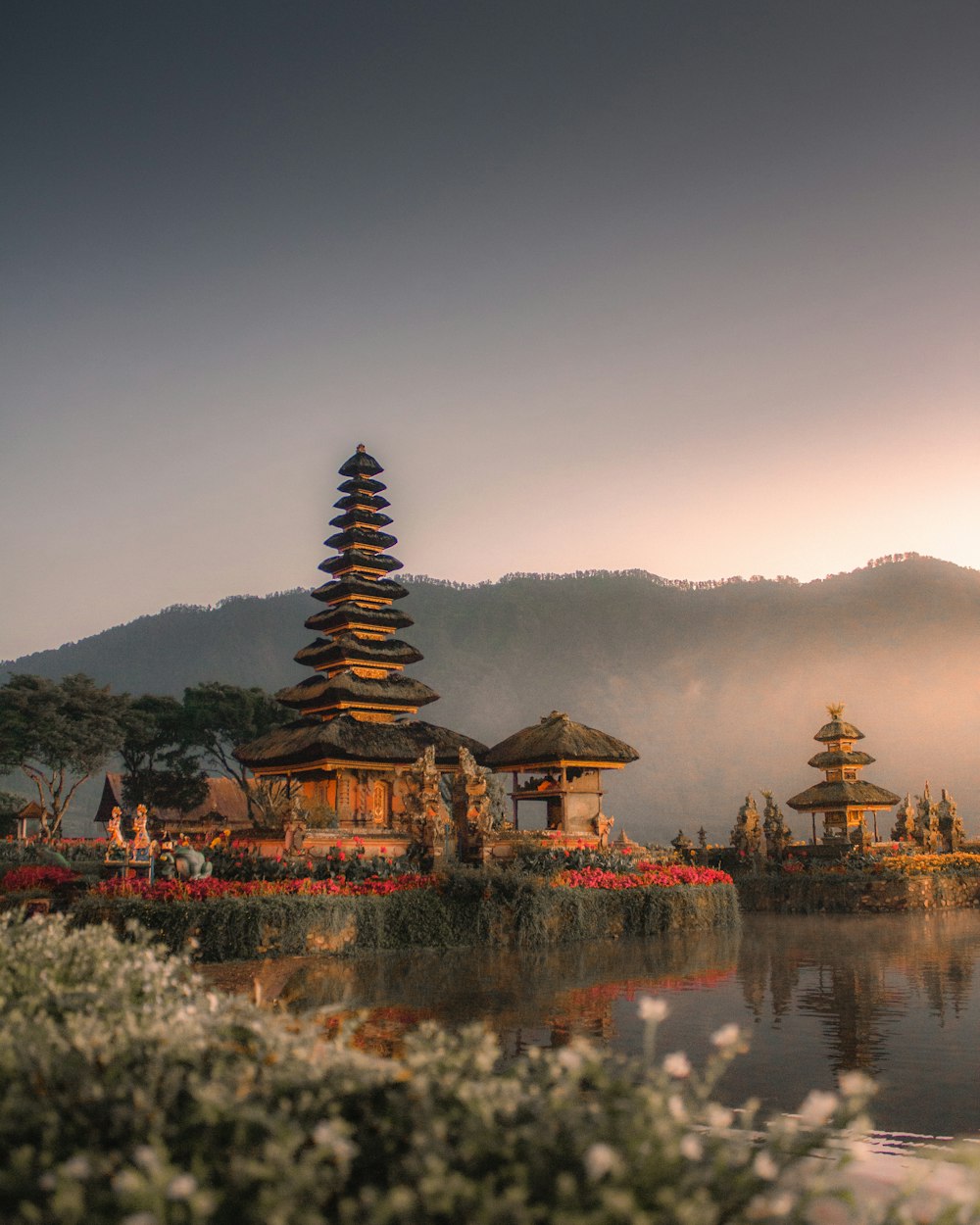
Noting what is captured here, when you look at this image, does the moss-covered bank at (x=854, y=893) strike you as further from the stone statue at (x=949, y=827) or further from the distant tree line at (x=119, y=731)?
the distant tree line at (x=119, y=731)

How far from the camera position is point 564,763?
35812 millimetres

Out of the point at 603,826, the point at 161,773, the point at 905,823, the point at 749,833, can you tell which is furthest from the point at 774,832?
the point at 161,773

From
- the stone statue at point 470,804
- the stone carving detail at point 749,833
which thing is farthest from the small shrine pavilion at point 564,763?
the stone statue at point 470,804

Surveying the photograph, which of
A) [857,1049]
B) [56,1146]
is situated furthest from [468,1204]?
[857,1049]

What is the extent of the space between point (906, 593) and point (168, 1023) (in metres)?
152

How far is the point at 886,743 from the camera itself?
449 ft

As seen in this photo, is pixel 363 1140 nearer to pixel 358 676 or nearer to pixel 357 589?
pixel 358 676

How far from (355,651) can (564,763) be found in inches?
415

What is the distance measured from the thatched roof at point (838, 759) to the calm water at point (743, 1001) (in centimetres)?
2657

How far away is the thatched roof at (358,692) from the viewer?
40.8m

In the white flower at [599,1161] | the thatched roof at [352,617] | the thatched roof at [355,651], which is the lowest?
the white flower at [599,1161]

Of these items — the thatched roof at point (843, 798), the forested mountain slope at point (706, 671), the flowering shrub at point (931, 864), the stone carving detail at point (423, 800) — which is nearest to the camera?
the stone carving detail at point (423, 800)

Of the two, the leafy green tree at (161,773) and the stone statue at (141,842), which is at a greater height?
the leafy green tree at (161,773)

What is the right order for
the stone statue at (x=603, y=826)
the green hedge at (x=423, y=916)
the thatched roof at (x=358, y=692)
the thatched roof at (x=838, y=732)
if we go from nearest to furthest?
the green hedge at (x=423, y=916) → the stone statue at (x=603, y=826) → the thatched roof at (x=358, y=692) → the thatched roof at (x=838, y=732)
